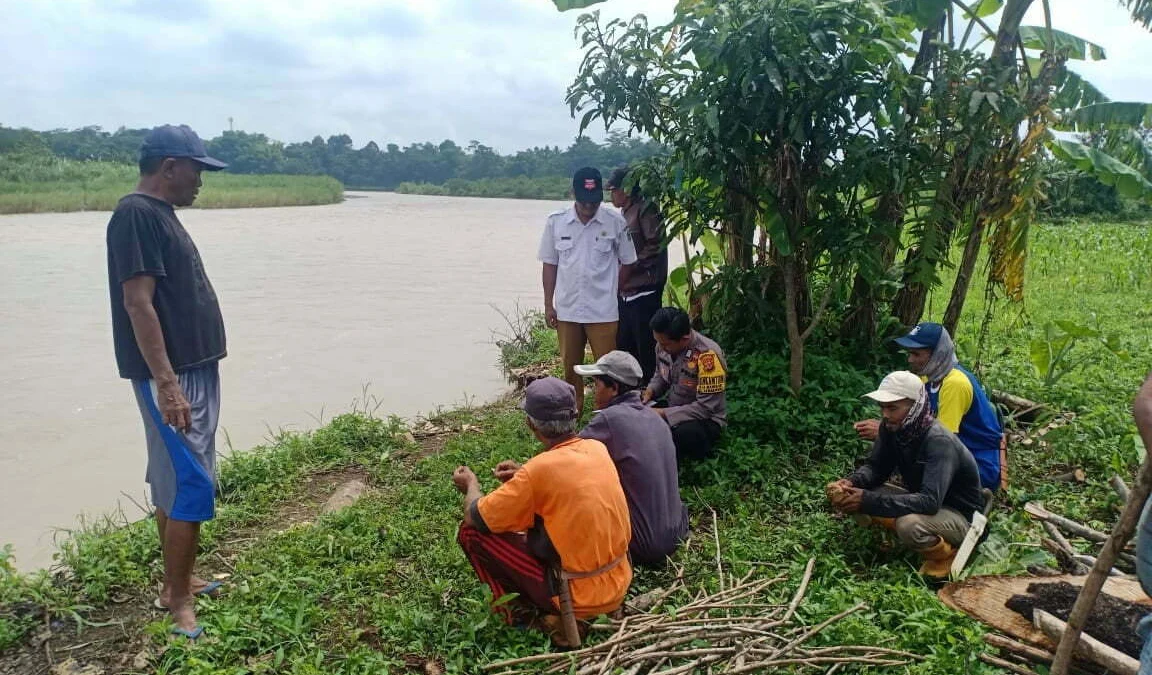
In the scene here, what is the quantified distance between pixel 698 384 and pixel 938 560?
4.90ft

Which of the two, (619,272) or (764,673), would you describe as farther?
(619,272)

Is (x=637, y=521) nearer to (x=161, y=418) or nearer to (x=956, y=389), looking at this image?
(x=956, y=389)

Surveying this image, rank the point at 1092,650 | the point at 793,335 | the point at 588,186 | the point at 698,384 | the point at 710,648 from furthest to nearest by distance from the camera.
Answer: the point at 588,186, the point at 793,335, the point at 698,384, the point at 710,648, the point at 1092,650

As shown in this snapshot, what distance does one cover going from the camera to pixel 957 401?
3.58 m

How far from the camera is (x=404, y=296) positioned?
521 inches

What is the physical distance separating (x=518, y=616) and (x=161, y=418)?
1.52m

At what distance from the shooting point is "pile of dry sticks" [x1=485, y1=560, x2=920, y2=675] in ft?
8.73

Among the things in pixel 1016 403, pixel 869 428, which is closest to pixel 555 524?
pixel 869 428

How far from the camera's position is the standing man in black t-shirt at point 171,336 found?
2805 millimetres

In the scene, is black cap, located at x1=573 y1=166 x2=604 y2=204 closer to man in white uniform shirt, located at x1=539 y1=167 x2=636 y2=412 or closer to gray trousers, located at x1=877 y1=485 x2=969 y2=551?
man in white uniform shirt, located at x1=539 y1=167 x2=636 y2=412

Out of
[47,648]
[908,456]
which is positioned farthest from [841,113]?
[47,648]

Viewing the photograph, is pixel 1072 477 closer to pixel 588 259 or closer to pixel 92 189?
pixel 588 259

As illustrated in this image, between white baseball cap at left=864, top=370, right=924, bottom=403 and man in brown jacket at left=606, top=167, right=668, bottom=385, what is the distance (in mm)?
2203

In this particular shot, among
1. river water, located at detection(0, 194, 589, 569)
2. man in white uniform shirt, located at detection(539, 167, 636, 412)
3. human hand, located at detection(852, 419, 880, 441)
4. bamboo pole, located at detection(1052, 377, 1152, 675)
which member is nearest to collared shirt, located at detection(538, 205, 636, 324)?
man in white uniform shirt, located at detection(539, 167, 636, 412)
